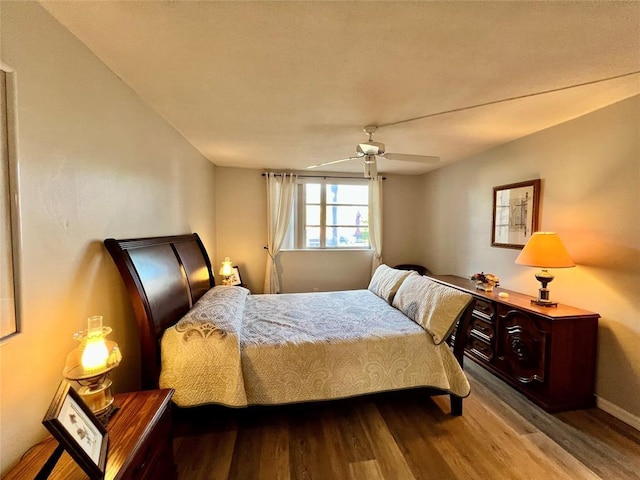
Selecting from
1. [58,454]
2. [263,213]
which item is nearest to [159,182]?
[58,454]

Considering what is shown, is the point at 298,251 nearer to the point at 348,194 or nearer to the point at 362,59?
the point at 348,194

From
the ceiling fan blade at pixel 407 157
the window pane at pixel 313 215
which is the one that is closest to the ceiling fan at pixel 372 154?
the ceiling fan blade at pixel 407 157

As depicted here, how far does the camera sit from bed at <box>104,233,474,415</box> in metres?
1.75

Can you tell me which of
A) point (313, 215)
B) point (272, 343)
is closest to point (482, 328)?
point (272, 343)

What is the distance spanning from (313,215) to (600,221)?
3.58 meters

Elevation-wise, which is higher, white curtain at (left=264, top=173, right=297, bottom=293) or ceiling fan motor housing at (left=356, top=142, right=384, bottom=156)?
ceiling fan motor housing at (left=356, top=142, right=384, bottom=156)

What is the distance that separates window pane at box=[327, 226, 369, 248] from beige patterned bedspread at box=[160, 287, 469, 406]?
2.66 metres

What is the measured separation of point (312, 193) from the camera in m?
4.81

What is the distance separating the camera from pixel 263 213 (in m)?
4.62

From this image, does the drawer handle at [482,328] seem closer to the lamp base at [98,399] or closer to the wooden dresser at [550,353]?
the wooden dresser at [550,353]

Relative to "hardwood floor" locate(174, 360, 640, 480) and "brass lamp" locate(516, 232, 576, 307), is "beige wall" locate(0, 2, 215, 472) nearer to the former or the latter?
"hardwood floor" locate(174, 360, 640, 480)

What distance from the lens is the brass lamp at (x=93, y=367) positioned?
3.83 feet

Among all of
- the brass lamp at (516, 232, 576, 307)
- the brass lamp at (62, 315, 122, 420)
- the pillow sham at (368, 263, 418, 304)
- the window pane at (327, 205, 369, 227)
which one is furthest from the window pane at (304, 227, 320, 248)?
the brass lamp at (62, 315, 122, 420)

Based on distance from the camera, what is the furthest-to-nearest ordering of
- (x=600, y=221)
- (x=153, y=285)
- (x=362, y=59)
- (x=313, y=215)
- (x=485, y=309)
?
(x=313, y=215), (x=485, y=309), (x=600, y=221), (x=153, y=285), (x=362, y=59)
